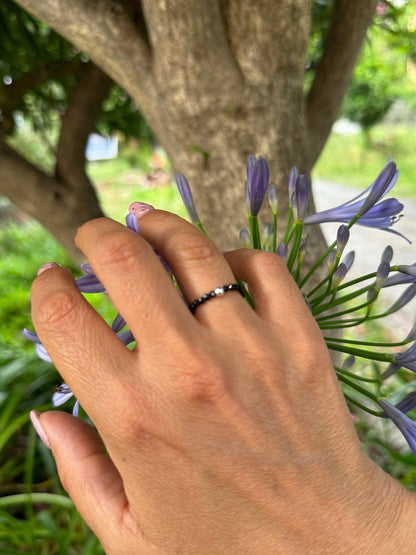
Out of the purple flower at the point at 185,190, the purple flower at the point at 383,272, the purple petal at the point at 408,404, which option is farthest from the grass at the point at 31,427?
the purple flower at the point at 185,190

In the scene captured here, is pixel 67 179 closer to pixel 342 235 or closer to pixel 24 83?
pixel 24 83

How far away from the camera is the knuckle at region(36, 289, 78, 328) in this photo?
1.32 feet

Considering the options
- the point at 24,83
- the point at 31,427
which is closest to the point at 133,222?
the point at 31,427

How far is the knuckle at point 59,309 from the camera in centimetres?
40

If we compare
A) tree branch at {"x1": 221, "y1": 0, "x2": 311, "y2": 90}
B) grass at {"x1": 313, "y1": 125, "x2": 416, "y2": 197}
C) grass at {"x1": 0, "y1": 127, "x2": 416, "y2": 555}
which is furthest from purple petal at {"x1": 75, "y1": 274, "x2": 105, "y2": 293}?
grass at {"x1": 313, "y1": 125, "x2": 416, "y2": 197}

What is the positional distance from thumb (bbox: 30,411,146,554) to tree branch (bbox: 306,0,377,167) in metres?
1.15


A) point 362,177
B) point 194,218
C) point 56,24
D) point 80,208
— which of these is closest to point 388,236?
point 362,177

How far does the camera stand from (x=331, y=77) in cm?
146

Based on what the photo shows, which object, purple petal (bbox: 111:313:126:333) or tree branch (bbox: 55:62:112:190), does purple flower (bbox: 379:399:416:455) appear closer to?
purple petal (bbox: 111:313:126:333)

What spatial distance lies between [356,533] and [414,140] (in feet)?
35.9

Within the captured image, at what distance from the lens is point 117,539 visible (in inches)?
18.6

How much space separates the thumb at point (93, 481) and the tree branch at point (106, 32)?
0.92 meters

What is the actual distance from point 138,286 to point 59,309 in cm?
7

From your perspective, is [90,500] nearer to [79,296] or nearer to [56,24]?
[79,296]
